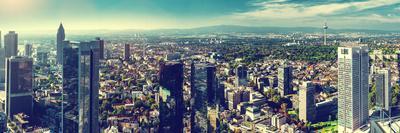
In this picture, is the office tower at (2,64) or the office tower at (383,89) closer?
the office tower at (383,89)

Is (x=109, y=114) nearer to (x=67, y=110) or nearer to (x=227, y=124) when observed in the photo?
(x=67, y=110)

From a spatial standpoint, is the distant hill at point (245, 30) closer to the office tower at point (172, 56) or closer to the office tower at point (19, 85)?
the office tower at point (172, 56)

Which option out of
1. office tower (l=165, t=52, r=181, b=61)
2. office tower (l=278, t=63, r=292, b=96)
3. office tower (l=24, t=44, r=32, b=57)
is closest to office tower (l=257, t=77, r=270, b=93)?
office tower (l=278, t=63, r=292, b=96)

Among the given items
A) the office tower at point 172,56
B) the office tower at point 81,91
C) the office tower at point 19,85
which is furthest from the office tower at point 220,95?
the office tower at point 19,85

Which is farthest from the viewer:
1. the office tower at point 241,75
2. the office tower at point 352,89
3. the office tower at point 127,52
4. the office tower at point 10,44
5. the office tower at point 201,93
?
the office tower at point 241,75

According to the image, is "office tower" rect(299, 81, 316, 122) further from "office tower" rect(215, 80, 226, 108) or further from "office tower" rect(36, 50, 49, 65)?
"office tower" rect(36, 50, 49, 65)

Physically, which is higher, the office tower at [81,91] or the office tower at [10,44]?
the office tower at [10,44]
